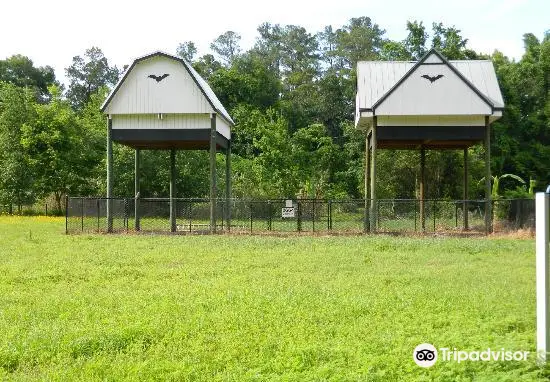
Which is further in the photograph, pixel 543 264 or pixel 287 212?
pixel 287 212

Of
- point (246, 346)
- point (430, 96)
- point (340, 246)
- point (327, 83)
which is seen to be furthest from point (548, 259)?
point (327, 83)

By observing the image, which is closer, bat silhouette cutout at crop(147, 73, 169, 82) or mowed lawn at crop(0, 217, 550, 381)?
mowed lawn at crop(0, 217, 550, 381)

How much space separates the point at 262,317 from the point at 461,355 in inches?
121

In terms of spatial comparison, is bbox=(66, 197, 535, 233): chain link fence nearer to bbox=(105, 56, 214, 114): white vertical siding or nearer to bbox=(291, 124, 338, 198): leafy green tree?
bbox=(105, 56, 214, 114): white vertical siding

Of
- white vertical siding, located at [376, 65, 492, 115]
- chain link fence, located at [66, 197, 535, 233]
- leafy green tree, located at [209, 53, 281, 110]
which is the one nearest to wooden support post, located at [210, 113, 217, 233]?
chain link fence, located at [66, 197, 535, 233]

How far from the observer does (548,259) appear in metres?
5.23

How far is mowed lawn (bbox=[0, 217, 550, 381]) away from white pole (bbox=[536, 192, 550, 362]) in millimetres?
293

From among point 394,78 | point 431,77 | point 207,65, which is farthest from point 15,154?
point 207,65

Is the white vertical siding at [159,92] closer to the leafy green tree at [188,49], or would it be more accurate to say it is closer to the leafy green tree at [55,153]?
the leafy green tree at [55,153]

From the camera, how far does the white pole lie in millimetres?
5191

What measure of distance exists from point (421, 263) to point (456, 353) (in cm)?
841

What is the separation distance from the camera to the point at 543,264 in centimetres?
521

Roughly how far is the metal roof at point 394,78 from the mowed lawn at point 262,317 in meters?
10.5

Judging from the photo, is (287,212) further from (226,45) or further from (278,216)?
Result: (226,45)
